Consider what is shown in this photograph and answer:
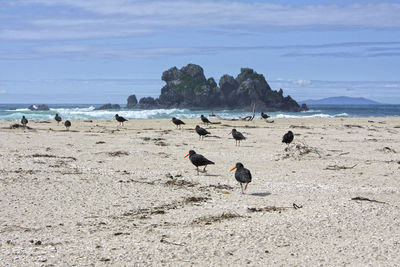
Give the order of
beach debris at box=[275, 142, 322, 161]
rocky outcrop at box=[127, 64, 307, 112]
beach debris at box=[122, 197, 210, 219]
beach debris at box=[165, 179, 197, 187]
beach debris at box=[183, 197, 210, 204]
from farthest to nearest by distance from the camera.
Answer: rocky outcrop at box=[127, 64, 307, 112] → beach debris at box=[275, 142, 322, 161] → beach debris at box=[165, 179, 197, 187] → beach debris at box=[183, 197, 210, 204] → beach debris at box=[122, 197, 210, 219]

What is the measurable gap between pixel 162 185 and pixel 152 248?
16.5 feet

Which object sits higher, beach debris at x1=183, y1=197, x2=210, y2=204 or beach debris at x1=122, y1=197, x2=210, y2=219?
beach debris at x1=183, y1=197, x2=210, y2=204

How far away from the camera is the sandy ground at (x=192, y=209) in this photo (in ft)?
20.8

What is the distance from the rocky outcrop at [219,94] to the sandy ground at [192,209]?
101854 millimetres

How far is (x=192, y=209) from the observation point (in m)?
9.05

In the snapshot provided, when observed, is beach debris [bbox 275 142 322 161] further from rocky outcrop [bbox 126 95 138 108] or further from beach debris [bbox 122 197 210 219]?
rocky outcrop [bbox 126 95 138 108]

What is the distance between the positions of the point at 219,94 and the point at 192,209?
4460 inches

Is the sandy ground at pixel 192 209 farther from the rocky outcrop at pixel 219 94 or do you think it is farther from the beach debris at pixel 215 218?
the rocky outcrop at pixel 219 94

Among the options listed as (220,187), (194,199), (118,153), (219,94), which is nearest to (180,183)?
(220,187)

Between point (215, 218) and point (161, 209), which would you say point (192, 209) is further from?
point (215, 218)

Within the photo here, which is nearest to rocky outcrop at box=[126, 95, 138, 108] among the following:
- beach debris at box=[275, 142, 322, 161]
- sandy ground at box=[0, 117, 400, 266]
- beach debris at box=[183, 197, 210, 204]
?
sandy ground at box=[0, 117, 400, 266]

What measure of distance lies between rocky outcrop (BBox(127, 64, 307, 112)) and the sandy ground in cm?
10185

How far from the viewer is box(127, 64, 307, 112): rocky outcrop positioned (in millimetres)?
118312

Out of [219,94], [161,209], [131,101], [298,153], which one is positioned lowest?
[161,209]
